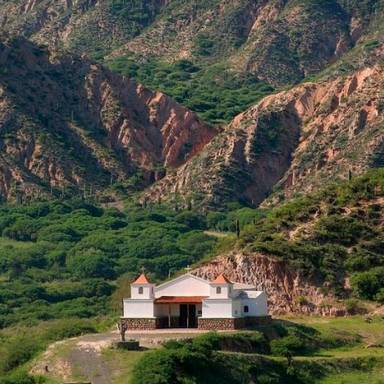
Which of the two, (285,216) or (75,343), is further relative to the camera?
(285,216)

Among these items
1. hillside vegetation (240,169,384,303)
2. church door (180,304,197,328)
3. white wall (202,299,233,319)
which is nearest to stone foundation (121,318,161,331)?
church door (180,304,197,328)

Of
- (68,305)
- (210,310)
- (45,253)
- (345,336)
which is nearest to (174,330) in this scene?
(210,310)

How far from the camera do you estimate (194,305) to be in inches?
3900

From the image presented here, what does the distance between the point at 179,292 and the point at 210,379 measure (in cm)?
1437

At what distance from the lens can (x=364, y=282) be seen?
108 meters

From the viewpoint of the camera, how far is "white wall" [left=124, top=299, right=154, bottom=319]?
3880 inches

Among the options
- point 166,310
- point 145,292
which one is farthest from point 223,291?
point 145,292

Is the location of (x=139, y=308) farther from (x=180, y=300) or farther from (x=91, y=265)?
(x=91, y=265)

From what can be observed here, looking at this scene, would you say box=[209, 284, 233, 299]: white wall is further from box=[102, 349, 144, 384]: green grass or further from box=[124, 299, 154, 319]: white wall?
box=[102, 349, 144, 384]: green grass

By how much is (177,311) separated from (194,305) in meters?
1.09

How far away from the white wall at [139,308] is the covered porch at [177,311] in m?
0.43

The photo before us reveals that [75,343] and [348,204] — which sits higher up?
[348,204]

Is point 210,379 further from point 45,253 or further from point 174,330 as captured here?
point 45,253

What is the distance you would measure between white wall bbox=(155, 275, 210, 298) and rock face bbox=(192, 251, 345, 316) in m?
9.02
